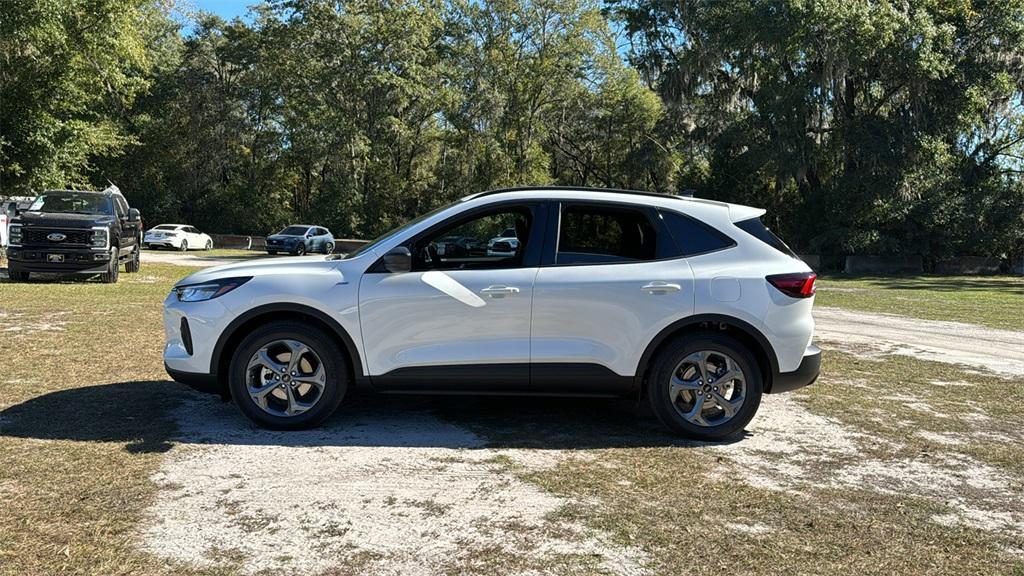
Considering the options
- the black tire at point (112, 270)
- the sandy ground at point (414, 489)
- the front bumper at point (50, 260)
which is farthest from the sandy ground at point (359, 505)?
the black tire at point (112, 270)

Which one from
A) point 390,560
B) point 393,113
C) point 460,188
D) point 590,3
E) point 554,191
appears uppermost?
point 590,3

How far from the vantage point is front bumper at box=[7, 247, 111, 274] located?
15.6 meters

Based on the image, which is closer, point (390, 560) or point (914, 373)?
point (390, 560)

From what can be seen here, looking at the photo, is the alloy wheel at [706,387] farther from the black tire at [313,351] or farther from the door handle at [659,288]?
the black tire at [313,351]

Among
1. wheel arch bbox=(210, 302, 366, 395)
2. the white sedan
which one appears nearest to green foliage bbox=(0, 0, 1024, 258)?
the white sedan

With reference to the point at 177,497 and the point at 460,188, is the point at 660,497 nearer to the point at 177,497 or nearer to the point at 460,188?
the point at 177,497

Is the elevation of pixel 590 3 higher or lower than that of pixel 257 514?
higher

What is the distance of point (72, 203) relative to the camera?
16328 millimetres

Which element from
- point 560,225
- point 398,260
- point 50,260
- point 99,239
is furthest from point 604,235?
point 50,260

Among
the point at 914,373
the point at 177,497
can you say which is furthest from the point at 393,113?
the point at 177,497

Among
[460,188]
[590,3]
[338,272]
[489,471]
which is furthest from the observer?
[460,188]

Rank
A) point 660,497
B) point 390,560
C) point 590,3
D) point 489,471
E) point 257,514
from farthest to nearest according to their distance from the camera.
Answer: point 590,3 → point 489,471 → point 660,497 → point 257,514 → point 390,560

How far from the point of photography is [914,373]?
26.9 feet

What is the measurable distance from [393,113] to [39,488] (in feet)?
139
